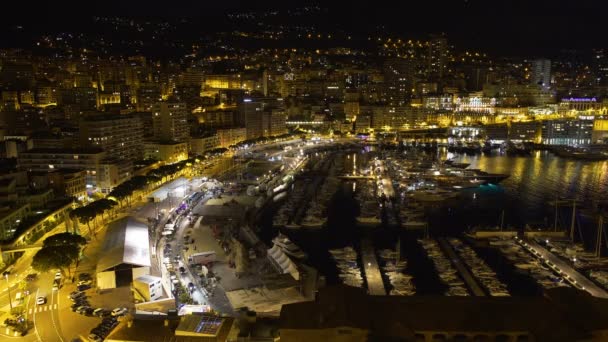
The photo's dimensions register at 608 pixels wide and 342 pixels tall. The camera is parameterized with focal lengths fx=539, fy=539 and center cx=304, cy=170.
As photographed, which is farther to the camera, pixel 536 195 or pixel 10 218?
pixel 536 195

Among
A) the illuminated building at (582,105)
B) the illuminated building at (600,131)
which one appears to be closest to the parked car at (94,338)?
the illuminated building at (600,131)

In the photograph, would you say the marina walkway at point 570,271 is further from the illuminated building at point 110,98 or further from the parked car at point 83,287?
the illuminated building at point 110,98

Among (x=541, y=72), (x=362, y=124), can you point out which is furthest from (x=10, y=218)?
(x=541, y=72)

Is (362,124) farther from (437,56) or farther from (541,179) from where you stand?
(437,56)

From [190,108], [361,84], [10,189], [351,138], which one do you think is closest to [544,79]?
[361,84]

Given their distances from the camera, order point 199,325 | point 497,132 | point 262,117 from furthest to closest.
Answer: point 497,132 < point 262,117 < point 199,325

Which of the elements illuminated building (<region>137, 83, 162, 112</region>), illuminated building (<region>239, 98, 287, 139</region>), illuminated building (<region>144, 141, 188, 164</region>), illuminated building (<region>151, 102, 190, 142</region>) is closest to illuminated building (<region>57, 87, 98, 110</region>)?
illuminated building (<region>137, 83, 162, 112</region>)
